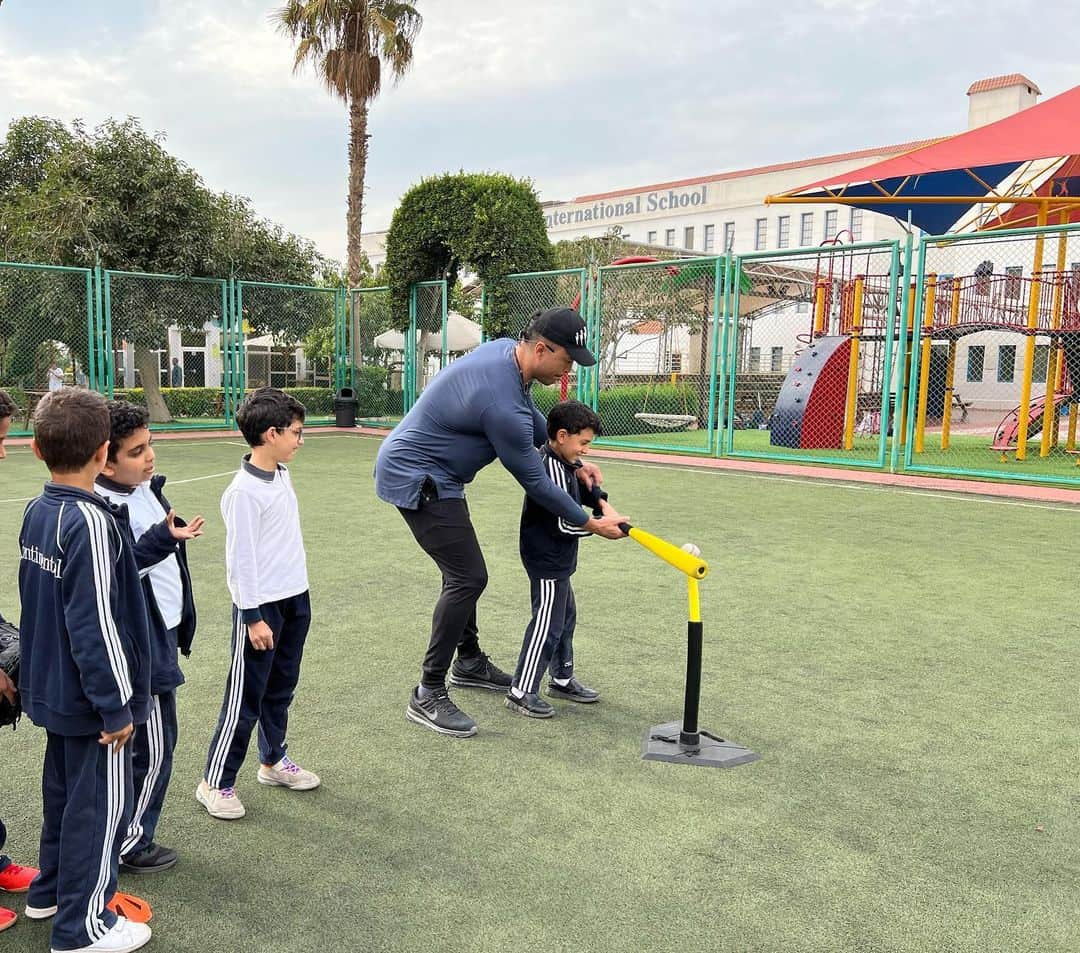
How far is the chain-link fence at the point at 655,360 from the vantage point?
1620cm

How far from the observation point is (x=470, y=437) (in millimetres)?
3887

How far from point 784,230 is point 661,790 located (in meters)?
58.0

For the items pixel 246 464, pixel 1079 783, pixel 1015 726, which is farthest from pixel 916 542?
pixel 246 464

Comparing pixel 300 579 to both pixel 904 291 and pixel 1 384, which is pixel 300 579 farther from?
pixel 1 384

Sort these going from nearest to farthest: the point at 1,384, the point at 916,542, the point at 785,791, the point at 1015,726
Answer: the point at 785,791 → the point at 1015,726 → the point at 916,542 → the point at 1,384

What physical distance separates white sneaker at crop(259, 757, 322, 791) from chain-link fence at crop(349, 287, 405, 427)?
17.2 metres

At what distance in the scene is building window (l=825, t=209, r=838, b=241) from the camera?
54656 millimetres

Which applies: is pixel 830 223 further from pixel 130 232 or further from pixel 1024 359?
pixel 130 232

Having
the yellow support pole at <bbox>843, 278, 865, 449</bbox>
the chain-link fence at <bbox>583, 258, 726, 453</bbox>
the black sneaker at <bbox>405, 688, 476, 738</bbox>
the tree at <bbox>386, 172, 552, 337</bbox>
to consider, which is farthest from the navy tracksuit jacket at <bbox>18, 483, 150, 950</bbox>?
the tree at <bbox>386, 172, 552, 337</bbox>

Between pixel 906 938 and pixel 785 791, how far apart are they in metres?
0.88

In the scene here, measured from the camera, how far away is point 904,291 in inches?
483

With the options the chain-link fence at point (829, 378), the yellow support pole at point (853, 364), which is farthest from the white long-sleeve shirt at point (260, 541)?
the yellow support pole at point (853, 364)

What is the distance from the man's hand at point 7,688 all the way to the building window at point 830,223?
5679 cm

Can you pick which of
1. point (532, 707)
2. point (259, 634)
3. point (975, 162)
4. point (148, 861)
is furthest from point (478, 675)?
point (975, 162)
